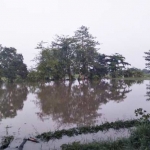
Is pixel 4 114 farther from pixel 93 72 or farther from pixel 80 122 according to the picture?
pixel 93 72

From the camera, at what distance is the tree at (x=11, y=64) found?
26891 mm

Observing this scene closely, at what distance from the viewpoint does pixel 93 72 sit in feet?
98.0

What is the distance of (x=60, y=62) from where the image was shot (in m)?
26.9

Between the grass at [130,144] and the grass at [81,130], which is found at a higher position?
the grass at [130,144]

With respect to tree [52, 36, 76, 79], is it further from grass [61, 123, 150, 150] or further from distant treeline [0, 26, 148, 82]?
grass [61, 123, 150, 150]

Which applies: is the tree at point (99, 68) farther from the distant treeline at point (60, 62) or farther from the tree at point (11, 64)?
the tree at point (11, 64)

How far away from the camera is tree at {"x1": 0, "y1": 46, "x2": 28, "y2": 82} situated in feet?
88.2

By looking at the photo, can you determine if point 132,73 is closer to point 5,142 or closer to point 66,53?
point 66,53

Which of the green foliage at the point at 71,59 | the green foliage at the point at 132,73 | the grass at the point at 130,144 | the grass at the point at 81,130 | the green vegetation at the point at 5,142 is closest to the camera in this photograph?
the grass at the point at 130,144

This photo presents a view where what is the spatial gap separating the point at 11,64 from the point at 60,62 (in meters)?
6.77

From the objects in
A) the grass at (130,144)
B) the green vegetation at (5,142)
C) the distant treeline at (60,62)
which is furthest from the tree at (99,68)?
the grass at (130,144)

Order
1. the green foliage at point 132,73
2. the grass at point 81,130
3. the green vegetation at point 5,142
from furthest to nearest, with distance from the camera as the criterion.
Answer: the green foliage at point 132,73
the grass at point 81,130
the green vegetation at point 5,142

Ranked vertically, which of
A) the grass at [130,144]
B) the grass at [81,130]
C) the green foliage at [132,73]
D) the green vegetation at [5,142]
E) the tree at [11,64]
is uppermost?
the tree at [11,64]

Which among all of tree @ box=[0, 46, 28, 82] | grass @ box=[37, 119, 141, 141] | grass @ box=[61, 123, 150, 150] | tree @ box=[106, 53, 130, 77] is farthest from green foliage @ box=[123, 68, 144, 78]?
grass @ box=[61, 123, 150, 150]
